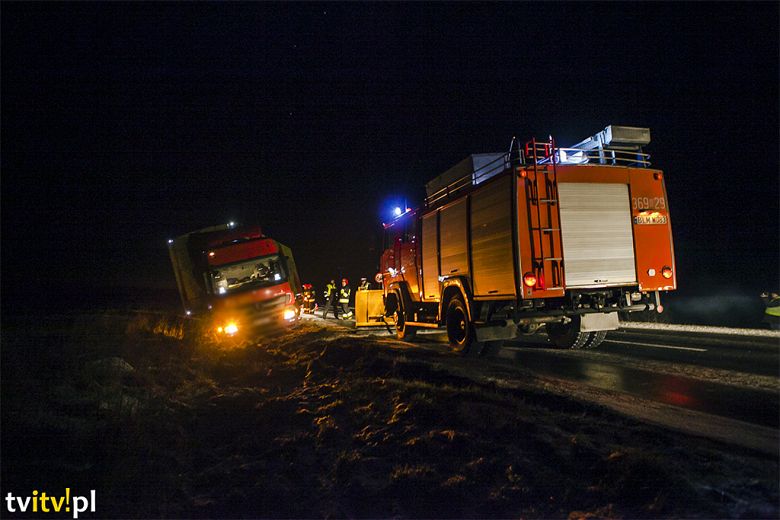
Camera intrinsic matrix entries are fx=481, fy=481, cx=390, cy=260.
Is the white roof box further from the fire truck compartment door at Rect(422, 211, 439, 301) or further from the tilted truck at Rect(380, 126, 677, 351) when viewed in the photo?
the fire truck compartment door at Rect(422, 211, 439, 301)

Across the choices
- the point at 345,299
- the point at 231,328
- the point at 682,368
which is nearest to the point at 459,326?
the point at 682,368

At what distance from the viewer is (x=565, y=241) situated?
25.3 ft

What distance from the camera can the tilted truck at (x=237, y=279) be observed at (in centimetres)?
1320

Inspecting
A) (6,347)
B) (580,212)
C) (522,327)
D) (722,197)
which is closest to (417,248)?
(522,327)

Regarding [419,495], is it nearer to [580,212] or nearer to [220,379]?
[580,212]

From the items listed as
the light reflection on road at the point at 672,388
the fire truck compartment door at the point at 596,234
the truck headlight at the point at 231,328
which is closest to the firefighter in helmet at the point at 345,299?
the truck headlight at the point at 231,328

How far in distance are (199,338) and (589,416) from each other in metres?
12.5

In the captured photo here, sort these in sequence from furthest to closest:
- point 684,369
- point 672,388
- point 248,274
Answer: point 248,274 → point 684,369 → point 672,388

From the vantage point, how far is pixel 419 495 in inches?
154

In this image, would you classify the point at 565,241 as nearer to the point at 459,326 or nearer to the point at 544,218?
the point at 544,218

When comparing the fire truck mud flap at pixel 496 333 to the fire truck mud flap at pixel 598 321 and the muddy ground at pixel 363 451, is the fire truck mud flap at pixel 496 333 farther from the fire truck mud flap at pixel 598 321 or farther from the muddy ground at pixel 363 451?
the fire truck mud flap at pixel 598 321

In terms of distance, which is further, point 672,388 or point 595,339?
point 595,339

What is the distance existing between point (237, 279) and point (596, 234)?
32.0 feet

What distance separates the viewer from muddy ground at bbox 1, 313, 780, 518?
3.55 m
